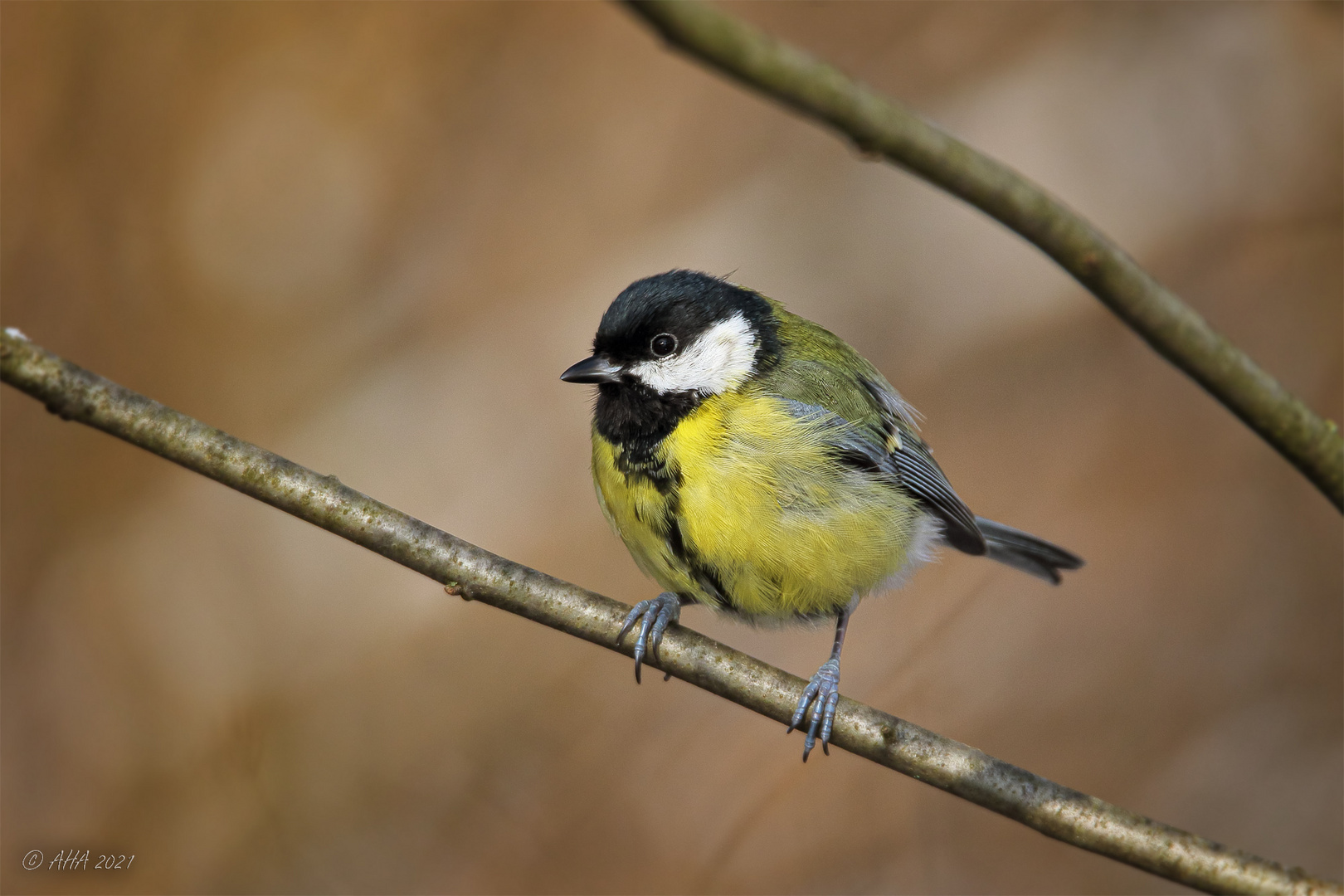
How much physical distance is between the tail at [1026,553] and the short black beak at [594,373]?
4.36 feet

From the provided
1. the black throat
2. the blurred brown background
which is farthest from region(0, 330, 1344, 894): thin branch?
the blurred brown background

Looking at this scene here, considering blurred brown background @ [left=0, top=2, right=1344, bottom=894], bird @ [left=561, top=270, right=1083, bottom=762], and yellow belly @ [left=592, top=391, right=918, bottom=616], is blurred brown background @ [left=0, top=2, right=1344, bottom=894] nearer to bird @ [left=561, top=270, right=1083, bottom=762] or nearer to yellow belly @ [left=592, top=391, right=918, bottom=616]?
bird @ [left=561, top=270, right=1083, bottom=762]

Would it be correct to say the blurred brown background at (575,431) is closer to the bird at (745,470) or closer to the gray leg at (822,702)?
the bird at (745,470)

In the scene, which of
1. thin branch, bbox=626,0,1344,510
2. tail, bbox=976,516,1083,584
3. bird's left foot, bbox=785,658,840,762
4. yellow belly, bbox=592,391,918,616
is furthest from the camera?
tail, bbox=976,516,1083,584

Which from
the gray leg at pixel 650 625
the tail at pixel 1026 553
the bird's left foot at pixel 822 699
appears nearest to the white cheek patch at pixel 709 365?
the gray leg at pixel 650 625

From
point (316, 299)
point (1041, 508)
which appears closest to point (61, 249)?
point (316, 299)

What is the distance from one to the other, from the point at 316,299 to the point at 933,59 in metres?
2.67

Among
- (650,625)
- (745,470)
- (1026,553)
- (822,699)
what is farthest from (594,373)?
(1026,553)

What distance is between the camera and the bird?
2379 mm

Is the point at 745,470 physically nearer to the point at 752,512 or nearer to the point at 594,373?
the point at 752,512

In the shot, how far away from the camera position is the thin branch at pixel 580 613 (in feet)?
5.36

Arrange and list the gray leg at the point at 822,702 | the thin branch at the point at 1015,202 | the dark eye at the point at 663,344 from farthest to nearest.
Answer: the dark eye at the point at 663,344 → the gray leg at the point at 822,702 → the thin branch at the point at 1015,202

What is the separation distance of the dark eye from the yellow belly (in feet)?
0.64

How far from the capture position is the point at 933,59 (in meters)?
4.00
